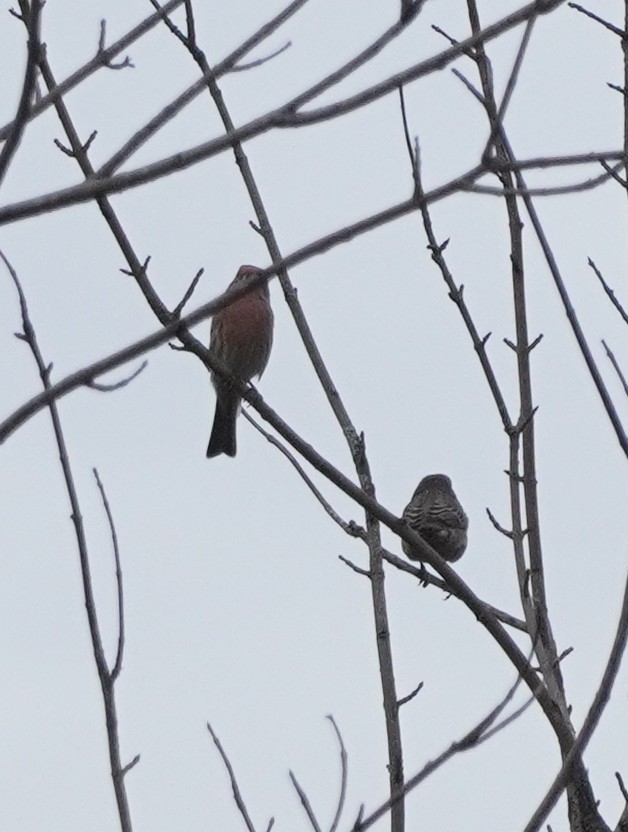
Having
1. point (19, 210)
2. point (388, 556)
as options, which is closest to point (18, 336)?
point (19, 210)

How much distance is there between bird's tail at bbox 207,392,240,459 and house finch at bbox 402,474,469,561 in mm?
1157

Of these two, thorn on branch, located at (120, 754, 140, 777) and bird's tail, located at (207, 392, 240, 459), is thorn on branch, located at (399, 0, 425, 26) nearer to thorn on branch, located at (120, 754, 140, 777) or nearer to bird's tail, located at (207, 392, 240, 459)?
thorn on branch, located at (120, 754, 140, 777)

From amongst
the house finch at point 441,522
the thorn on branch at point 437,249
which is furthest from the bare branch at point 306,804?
the house finch at point 441,522

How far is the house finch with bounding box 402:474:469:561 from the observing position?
8.45 metres

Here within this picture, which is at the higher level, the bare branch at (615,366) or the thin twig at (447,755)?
the bare branch at (615,366)

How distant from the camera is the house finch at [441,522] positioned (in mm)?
8445

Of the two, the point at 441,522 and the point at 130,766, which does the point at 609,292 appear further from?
the point at 441,522

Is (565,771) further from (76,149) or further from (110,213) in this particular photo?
(76,149)

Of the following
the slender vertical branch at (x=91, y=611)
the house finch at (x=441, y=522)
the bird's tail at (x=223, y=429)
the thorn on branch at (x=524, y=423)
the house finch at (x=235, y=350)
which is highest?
the house finch at (x=235, y=350)

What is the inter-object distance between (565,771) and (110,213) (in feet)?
4.79

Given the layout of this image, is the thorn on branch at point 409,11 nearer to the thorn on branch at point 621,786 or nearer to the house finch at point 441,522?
the thorn on branch at point 621,786

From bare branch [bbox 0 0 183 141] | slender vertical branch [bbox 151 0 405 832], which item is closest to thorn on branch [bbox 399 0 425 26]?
bare branch [bbox 0 0 183 141]

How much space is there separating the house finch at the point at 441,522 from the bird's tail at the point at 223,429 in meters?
1.16

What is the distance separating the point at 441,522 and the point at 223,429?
142 cm
